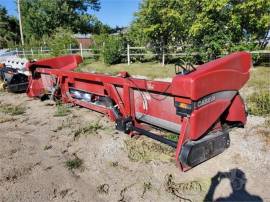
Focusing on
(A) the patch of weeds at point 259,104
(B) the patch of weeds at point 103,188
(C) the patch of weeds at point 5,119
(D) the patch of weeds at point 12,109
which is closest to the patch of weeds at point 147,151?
(B) the patch of weeds at point 103,188

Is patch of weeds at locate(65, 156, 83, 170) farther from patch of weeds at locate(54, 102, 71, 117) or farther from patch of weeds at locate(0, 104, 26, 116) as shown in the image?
patch of weeds at locate(0, 104, 26, 116)

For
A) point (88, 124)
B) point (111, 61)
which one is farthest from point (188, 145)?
point (111, 61)

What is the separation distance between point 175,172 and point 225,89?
1.22 meters

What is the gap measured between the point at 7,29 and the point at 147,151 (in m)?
56.2

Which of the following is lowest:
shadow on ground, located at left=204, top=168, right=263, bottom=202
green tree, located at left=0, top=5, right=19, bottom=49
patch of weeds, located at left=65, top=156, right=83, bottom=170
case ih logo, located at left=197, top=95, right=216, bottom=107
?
patch of weeds, located at left=65, top=156, right=83, bottom=170

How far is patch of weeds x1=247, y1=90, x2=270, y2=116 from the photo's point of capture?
5.83 m

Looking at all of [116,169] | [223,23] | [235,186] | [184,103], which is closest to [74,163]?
[116,169]

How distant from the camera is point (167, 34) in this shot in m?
15.8

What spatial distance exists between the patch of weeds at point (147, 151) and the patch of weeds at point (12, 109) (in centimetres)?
353

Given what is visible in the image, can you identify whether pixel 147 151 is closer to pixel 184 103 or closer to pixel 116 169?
pixel 116 169

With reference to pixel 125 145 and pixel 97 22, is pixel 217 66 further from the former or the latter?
pixel 97 22

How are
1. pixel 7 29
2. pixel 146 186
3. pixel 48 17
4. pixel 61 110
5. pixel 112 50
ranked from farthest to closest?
1. pixel 7 29
2. pixel 48 17
3. pixel 112 50
4. pixel 61 110
5. pixel 146 186

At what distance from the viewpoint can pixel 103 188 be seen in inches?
146

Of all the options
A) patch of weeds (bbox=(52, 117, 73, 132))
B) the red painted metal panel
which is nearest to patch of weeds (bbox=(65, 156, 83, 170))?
patch of weeds (bbox=(52, 117, 73, 132))
